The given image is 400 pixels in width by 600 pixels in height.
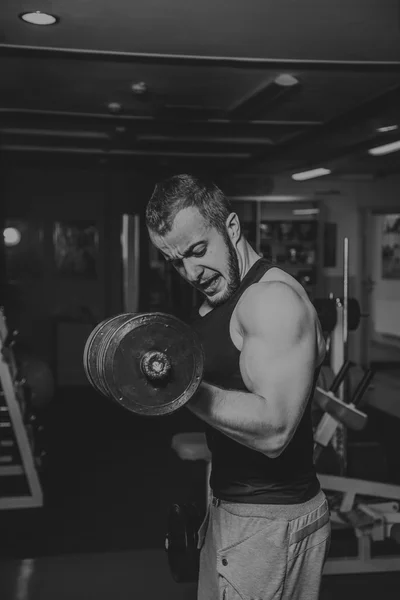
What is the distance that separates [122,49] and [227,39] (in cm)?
52

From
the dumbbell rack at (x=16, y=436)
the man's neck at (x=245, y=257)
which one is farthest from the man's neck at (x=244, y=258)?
the dumbbell rack at (x=16, y=436)

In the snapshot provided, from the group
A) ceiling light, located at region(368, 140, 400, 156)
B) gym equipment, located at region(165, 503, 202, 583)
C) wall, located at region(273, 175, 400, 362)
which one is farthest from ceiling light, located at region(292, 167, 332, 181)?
gym equipment, located at region(165, 503, 202, 583)

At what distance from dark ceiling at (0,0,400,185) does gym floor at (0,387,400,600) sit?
2116 millimetres

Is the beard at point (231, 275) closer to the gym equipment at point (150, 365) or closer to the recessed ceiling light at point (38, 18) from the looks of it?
the gym equipment at point (150, 365)

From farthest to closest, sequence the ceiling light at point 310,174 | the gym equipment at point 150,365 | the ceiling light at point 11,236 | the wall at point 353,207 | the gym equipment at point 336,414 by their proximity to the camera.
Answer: the wall at point 353,207, the ceiling light at point 11,236, the ceiling light at point 310,174, the gym equipment at point 336,414, the gym equipment at point 150,365

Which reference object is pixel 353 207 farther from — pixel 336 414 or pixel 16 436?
pixel 16 436

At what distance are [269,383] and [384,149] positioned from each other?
4.49m

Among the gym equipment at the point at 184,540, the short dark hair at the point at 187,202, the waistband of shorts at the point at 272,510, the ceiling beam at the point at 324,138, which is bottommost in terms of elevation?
Answer: the gym equipment at the point at 184,540

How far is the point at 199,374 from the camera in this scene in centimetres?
112

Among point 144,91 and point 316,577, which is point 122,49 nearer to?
point 144,91

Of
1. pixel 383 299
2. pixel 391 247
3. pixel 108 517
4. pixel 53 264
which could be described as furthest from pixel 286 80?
pixel 383 299

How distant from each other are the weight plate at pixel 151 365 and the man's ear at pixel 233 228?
0.88 feet

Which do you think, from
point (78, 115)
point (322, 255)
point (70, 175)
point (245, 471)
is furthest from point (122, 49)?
point (322, 255)

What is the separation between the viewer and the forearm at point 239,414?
115 cm
